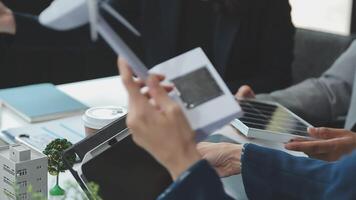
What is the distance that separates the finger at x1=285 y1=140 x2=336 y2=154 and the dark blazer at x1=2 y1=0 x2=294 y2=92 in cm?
84

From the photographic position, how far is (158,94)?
29.9 inches

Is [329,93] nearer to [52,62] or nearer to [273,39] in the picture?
[273,39]

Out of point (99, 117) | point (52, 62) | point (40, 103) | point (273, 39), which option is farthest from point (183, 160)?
point (52, 62)

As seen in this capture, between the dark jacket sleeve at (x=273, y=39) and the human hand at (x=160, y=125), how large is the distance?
1.45 metres

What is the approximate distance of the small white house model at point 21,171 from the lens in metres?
1.02

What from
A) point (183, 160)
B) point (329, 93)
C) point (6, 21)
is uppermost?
point (6, 21)

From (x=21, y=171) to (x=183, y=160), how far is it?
0.38m

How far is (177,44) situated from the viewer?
233 centimetres

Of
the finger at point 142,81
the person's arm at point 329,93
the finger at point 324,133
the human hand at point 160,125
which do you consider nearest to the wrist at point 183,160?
the human hand at point 160,125

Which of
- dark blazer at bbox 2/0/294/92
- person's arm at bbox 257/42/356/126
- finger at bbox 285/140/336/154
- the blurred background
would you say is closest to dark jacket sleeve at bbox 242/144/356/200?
finger at bbox 285/140/336/154

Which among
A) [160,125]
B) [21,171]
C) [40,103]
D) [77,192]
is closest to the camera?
[160,125]

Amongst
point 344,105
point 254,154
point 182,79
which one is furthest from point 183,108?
point 344,105

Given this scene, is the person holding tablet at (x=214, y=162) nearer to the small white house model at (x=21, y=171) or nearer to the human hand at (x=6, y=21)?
the small white house model at (x=21, y=171)

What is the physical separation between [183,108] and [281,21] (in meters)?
1.53
